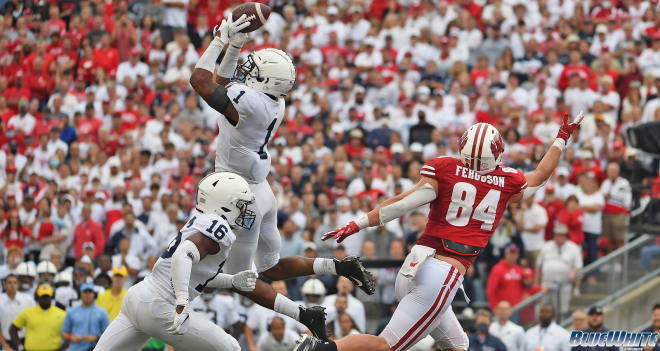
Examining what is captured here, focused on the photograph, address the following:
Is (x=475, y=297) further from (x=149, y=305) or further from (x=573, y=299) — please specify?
(x=149, y=305)

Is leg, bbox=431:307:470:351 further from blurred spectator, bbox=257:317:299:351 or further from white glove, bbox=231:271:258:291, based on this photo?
blurred spectator, bbox=257:317:299:351

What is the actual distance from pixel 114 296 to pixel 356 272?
600 cm

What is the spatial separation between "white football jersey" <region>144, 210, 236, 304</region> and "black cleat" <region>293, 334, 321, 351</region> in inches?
32.4

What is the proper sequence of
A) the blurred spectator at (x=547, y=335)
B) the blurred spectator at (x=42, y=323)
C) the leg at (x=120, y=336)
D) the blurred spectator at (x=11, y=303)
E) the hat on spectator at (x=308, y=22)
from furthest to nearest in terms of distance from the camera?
the hat on spectator at (x=308, y=22) < the blurred spectator at (x=11, y=303) < the blurred spectator at (x=42, y=323) < the blurred spectator at (x=547, y=335) < the leg at (x=120, y=336)

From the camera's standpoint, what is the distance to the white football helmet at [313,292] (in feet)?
47.8

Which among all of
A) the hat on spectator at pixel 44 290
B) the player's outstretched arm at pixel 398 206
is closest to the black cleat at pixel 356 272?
the player's outstretched arm at pixel 398 206

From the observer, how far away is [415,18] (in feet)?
73.8

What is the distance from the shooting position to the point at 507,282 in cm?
1585

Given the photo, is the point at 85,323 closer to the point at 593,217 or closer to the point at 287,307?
the point at 287,307

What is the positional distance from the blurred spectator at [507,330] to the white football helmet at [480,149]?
538cm

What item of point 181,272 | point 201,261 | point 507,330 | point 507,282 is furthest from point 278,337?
point 181,272

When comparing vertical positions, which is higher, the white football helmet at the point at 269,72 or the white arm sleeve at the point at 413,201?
the white football helmet at the point at 269,72

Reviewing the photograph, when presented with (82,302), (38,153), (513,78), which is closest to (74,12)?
(38,153)

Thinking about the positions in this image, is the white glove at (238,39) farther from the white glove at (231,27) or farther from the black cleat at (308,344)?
the black cleat at (308,344)
